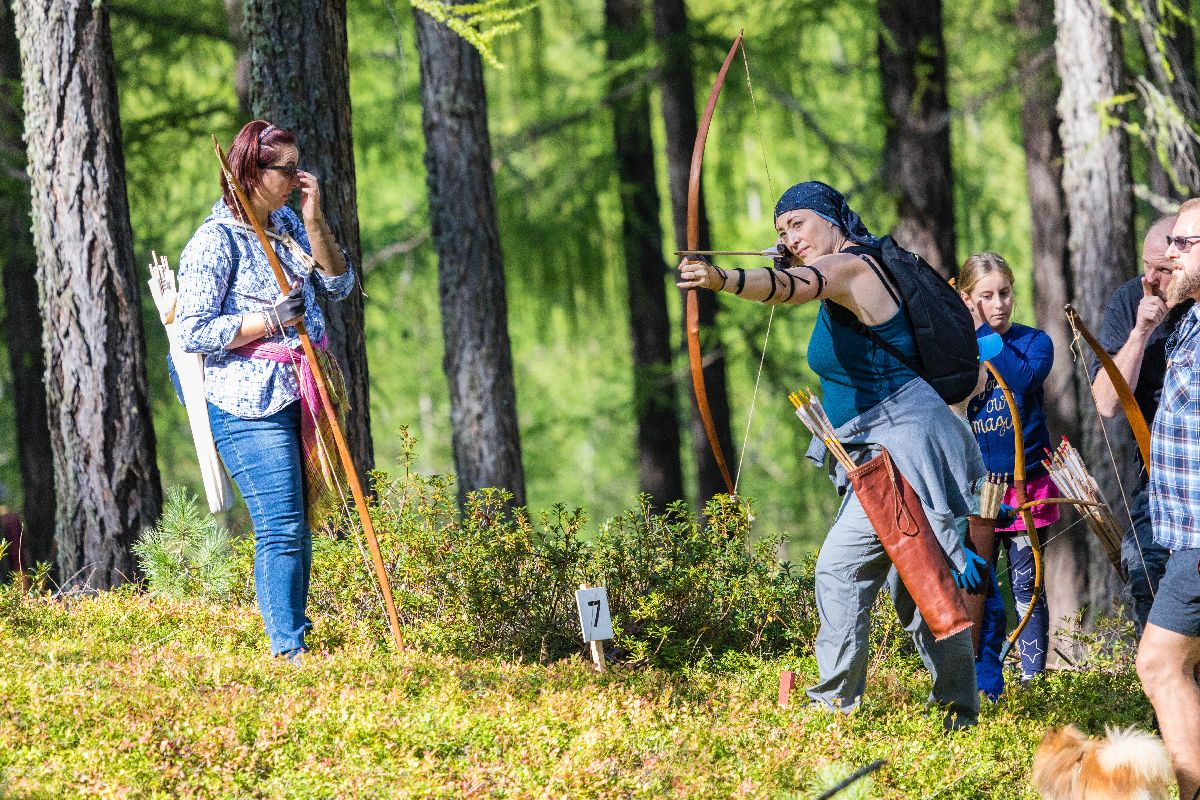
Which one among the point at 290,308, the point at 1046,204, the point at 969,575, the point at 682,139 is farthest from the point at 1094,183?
the point at 290,308

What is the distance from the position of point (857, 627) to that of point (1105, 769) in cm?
125

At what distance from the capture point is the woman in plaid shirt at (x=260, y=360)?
5.23m

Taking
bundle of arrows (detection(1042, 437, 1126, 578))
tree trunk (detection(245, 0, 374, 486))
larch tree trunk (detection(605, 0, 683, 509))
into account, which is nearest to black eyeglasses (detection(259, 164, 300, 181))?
tree trunk (detection(245, 0, 374, 486))

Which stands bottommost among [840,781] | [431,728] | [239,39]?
[840,781]

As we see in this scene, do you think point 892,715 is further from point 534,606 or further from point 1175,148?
point 1175,148

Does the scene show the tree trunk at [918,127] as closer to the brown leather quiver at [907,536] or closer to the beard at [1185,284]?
the brown leather quiver at [907,536]

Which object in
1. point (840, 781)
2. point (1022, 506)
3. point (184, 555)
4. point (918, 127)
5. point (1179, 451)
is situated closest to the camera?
point (840, 781)

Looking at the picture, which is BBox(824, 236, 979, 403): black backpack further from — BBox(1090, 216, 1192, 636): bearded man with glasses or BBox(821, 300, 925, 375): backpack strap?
BBox(1090, 216, 1192, 636): bearded man with glasses

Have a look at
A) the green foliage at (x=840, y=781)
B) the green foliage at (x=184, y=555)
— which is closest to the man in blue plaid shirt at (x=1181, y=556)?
the green foliage at (x=840, y=781)

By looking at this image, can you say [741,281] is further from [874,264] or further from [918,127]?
[918,127]

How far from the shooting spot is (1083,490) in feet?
20.1

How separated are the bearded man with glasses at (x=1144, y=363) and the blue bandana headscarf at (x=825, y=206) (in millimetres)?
1148

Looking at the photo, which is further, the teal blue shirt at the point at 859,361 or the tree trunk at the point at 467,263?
the tree trunk at the point at 467,263

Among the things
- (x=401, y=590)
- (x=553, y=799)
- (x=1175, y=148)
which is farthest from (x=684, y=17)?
(x=553, y=799)
